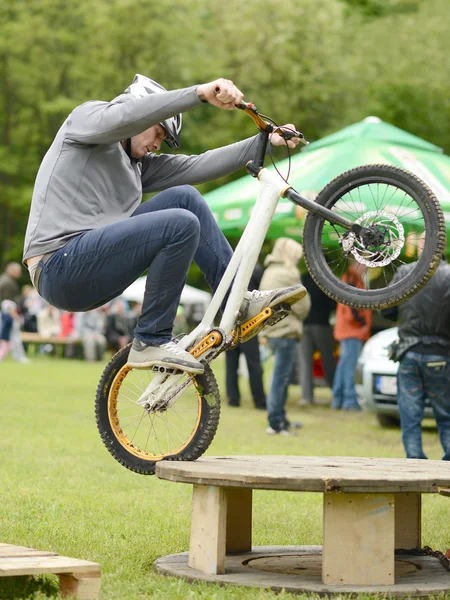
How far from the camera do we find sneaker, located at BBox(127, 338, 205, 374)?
5.52m

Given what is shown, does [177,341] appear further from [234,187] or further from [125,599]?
[234,187]

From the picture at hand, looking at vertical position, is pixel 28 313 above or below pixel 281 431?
above

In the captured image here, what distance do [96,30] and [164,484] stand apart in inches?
1382

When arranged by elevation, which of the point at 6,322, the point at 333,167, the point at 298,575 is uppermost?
the point at 333,167

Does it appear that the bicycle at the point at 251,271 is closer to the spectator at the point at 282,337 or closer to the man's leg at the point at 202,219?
the man's leg at the point at 202,219

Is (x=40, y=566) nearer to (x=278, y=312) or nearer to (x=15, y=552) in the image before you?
(x=15, y=552)

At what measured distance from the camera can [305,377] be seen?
16.4 m

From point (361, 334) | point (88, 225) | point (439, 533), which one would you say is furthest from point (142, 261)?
point (361, 334)

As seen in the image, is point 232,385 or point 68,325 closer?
point 232,385

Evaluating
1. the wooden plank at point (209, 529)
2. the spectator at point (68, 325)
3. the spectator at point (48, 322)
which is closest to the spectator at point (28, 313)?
the spectator at point (68, 325)

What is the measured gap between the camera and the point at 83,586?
457 centimetres

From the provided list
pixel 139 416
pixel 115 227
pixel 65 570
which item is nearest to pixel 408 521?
pixel 139 416

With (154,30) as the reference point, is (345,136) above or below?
below

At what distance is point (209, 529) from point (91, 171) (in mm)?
1998
